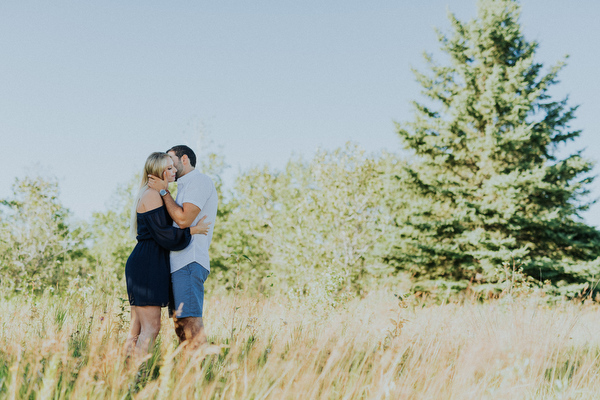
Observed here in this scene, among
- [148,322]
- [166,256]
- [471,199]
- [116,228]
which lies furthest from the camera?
[116,228]

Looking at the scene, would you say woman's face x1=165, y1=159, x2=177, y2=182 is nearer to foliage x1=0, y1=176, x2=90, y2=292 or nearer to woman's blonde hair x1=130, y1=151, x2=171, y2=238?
woman's blonde hair x1=130, y1=151, x2=171, y2=238

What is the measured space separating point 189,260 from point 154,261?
254mm

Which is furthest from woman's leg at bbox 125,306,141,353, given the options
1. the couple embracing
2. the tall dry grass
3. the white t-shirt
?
the white t-shirt

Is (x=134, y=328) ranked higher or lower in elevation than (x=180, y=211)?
lower

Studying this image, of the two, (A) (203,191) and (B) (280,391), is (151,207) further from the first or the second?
(B) (280,391)

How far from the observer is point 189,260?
3.27m

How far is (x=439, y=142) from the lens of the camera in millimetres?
14500

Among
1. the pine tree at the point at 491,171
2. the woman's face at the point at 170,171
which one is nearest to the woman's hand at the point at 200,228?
the woman's face at the point at 170,171

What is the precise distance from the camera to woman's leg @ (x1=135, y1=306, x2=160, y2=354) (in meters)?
3.18

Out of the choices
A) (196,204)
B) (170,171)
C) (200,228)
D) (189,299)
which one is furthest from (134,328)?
(170,171)

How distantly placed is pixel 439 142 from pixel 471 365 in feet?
41.5

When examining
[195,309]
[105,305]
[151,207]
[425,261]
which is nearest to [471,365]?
[195,309]

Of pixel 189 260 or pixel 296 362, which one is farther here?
pixel 189 260

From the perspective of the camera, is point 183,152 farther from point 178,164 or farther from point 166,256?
point 166,256
